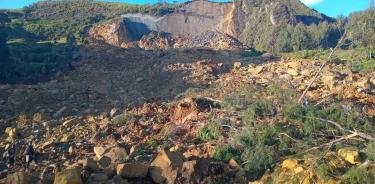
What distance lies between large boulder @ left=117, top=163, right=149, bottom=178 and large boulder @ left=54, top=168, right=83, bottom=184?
0.62m

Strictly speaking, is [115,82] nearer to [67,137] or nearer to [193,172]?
[67,137]

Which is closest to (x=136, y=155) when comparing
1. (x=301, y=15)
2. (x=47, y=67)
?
(x=47, y=67)

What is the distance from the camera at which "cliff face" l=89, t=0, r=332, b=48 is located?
28.8 metres

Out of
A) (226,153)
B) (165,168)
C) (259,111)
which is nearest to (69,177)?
(165,168)

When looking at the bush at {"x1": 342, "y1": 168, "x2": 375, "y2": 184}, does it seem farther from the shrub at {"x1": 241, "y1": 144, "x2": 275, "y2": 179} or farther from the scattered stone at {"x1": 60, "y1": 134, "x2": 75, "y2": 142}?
the scattered stone at {"x1": 60, "y1": 134, "x2": 75, "y2": 142}

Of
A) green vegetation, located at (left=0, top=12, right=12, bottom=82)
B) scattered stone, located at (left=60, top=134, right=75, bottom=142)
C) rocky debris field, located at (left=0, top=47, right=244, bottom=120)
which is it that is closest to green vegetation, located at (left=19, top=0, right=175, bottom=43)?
green vegetation, located at (left=0, top=12, right=12, bottom=82)

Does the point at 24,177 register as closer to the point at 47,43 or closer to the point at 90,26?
the point at 47,43

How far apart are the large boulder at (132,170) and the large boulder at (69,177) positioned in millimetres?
617

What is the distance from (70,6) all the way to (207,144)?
2991 centimetres

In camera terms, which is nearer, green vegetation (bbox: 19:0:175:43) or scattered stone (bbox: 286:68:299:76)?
scattered stone (bbox: 286:68:299:76)

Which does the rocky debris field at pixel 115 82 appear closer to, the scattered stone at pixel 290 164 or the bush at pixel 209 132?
the bush at pixel 209 132

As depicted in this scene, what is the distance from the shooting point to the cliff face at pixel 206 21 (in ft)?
94.6

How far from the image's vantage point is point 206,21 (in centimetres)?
3403

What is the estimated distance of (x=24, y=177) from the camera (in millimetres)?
5836
